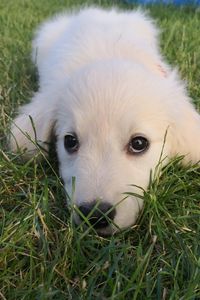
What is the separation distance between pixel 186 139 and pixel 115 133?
47cm

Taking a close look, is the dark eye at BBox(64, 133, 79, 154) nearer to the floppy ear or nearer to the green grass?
the green grass

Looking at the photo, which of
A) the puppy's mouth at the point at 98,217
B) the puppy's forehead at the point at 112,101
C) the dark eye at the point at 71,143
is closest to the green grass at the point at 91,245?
the puppy's mouth at the point at 98,217

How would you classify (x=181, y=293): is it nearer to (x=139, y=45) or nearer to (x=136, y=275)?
(x=136, y=275)

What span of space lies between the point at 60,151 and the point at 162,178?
565mm

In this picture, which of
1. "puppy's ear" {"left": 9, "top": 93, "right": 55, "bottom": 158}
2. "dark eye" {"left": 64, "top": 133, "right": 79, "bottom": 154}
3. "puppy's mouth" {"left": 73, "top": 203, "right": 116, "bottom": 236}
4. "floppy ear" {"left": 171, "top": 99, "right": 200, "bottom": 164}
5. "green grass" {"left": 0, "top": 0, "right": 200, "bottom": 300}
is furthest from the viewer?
"puppy's ear" {"left": 9, "top": 93, "right": 55, "bottom": 158}

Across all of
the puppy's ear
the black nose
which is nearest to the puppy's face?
the black nose

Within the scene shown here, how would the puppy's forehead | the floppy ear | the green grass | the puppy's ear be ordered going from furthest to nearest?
the puppy's ear, the floppy ear, the puppy's forehead, the green grass

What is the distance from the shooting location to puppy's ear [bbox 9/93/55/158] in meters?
3.11

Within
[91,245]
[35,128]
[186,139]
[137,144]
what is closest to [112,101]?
[137,144]

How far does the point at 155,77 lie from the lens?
3158 millimetres

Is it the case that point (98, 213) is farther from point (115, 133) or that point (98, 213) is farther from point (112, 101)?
point (112, 101)

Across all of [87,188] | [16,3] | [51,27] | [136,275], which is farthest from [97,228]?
[16,3]

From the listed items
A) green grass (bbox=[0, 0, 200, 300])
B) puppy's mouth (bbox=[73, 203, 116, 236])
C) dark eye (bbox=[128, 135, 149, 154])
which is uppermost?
dark eye (bbox=[128, 135, 149, 154])

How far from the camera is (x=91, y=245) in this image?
2.33 m
